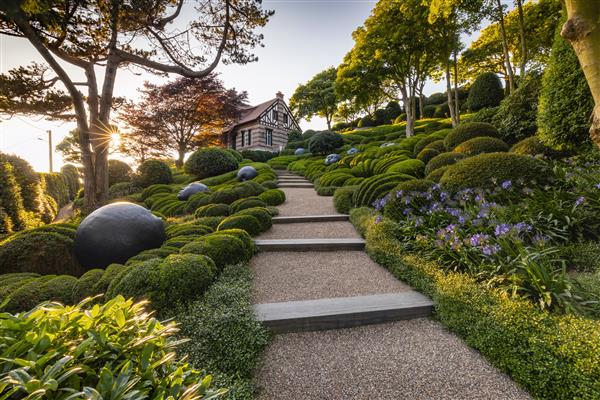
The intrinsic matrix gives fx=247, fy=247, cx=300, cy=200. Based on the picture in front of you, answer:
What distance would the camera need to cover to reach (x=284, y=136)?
3033 centimetres

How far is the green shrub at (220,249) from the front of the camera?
357cm

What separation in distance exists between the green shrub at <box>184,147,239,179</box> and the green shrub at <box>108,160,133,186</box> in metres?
3.27

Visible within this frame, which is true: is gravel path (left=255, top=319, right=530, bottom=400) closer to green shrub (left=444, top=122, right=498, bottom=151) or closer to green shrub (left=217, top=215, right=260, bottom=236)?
green shrub (left=217, top=215, right=260, bottom=236)

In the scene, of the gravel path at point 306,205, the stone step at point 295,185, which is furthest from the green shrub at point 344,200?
the stone step at point 295,185

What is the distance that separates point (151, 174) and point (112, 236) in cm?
1016

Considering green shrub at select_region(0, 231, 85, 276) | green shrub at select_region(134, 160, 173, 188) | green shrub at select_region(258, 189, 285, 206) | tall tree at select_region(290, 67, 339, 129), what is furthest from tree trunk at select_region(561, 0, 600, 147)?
tall tree at select_region(290, 67, 339, 129)

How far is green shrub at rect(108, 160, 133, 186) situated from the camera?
1366 centimetres

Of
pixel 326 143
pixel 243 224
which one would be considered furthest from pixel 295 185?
pixel 326 143

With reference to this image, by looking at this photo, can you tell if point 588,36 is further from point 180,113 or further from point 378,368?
point 180,113

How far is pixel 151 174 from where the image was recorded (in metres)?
12.9

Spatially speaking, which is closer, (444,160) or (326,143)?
(444,160)

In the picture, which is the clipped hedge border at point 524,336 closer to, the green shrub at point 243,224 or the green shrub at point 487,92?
the green shrub at point 243,224

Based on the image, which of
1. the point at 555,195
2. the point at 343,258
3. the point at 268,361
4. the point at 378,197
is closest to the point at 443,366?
the point at 268,361

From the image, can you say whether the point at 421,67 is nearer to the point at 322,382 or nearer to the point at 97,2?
the point at 97,2
